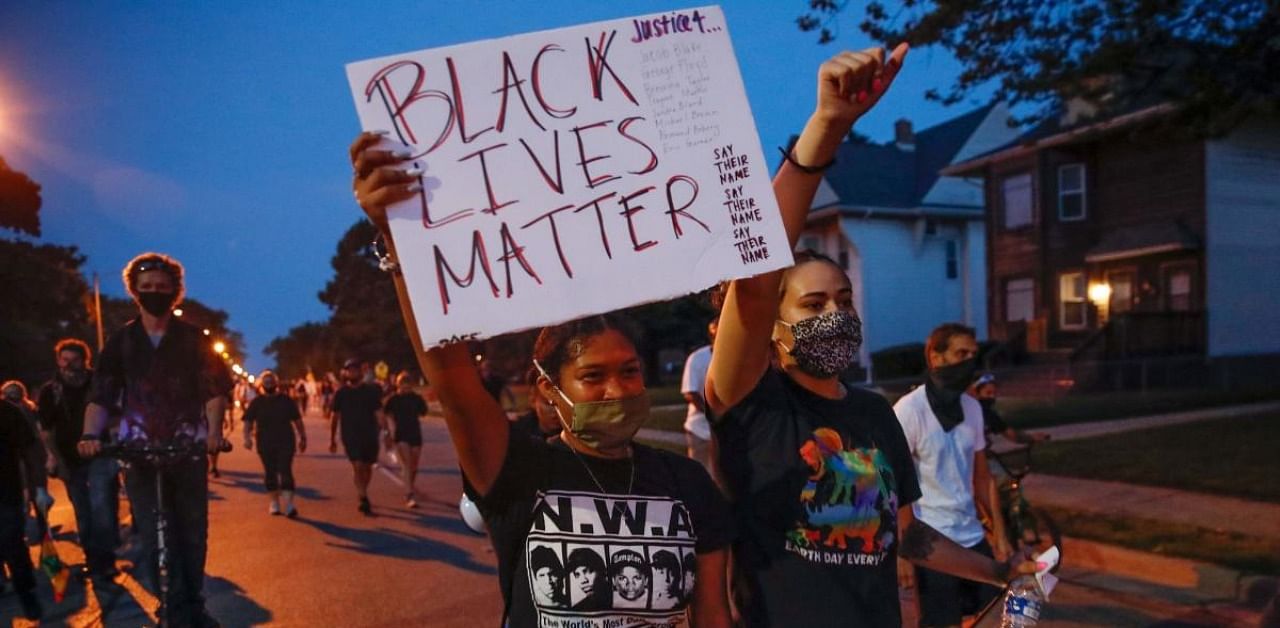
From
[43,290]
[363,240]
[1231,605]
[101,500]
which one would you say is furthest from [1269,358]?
[363,240]

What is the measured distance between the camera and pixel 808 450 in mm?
2336

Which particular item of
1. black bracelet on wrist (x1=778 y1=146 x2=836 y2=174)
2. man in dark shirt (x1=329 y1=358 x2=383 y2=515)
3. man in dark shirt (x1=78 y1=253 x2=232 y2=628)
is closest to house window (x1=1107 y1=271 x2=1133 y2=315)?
man in dark shirt (x1=329 y1=358 x2=383 y2=515)

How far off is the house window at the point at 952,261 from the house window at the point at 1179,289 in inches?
423

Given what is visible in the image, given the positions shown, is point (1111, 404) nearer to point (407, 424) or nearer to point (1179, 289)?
point (1179, 289)

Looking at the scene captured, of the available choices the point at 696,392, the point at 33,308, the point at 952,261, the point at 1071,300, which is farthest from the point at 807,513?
the point at 33,308

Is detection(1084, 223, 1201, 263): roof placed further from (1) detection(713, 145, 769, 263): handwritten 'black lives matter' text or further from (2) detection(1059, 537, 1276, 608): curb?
(1) detection(713, 145, 769, 263): handwritten 'black lives matter' text

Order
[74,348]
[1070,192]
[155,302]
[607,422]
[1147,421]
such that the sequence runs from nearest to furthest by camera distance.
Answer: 1. [607,422]
2. [155,302]
3. [74,348]
4. [1147,421]
5. [1070,192]

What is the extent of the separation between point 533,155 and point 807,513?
1.12 metres

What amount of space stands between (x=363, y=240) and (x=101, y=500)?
5593cm

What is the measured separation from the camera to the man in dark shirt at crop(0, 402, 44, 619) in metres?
6.33

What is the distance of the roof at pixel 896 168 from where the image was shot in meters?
31.2

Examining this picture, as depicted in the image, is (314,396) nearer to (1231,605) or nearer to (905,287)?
(905,287)

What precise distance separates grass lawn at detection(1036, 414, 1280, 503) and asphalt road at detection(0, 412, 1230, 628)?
12.6ft

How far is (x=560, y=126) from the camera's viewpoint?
200 centimetres
